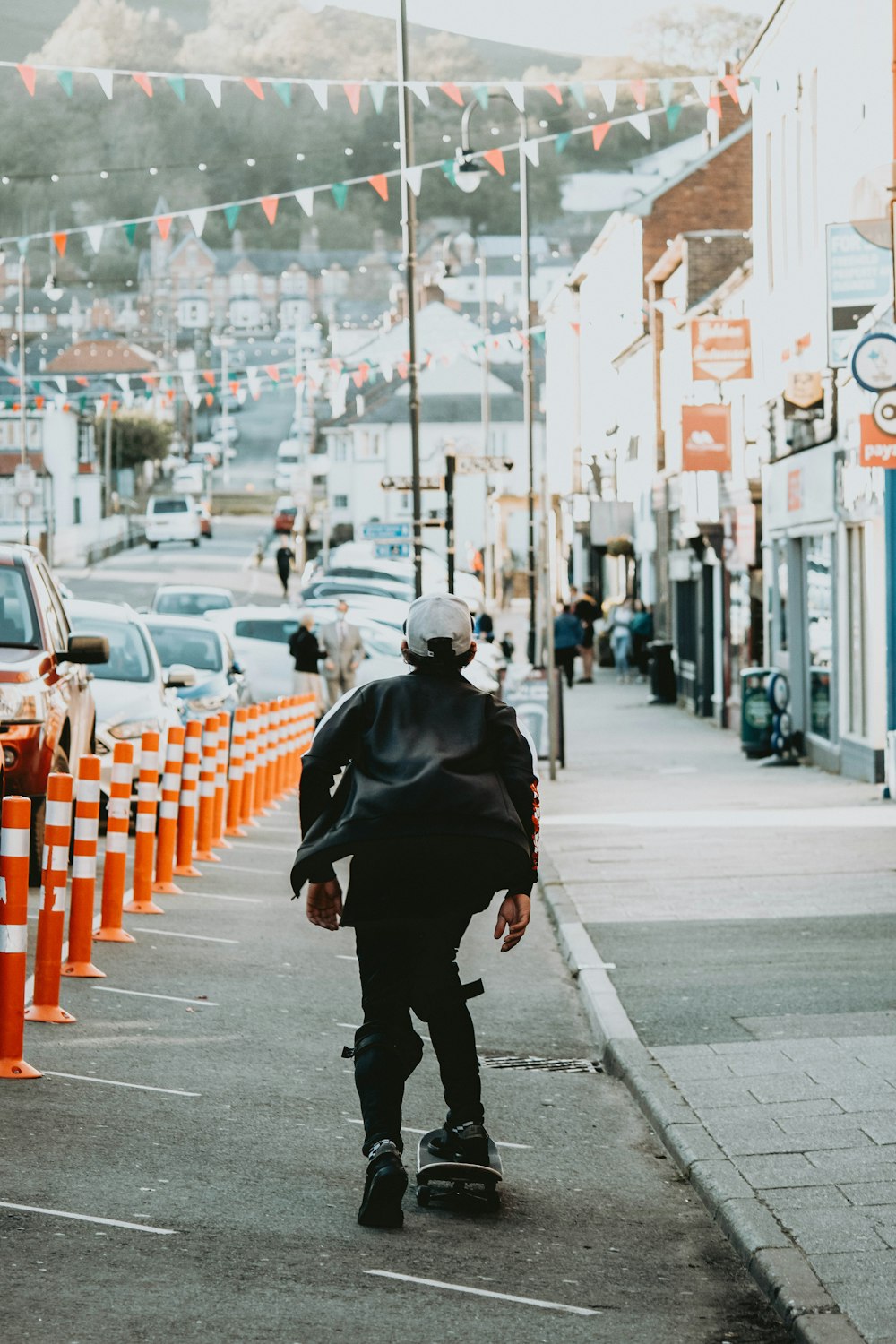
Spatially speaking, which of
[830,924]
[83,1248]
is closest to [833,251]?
[830,924]

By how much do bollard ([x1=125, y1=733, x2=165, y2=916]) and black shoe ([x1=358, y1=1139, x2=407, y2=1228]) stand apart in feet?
20.6

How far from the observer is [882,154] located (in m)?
19.6

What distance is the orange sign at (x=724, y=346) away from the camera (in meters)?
28.7

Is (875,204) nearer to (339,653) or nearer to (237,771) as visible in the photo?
(237,771)

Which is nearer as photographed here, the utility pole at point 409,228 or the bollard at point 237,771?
the bollard at point 237,771

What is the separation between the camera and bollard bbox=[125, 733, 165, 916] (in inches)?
455

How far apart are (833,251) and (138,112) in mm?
180187

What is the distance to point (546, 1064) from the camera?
26.6ft

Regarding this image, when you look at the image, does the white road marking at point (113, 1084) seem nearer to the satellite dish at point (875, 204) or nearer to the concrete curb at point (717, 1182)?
the concrete curb at point (717, 1182)

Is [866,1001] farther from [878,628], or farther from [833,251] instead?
[833,251]

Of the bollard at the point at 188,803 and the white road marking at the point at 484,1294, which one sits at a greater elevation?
the bollard at the point at 188,803

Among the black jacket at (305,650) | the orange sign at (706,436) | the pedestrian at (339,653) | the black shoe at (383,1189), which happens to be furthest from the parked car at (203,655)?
the black shoe at (383,1189)

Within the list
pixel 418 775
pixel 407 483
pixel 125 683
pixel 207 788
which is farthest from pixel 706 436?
pixel 418 775

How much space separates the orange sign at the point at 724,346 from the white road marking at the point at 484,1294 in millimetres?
24676
